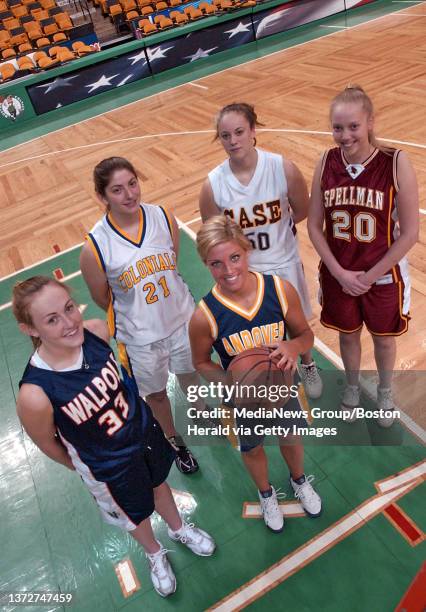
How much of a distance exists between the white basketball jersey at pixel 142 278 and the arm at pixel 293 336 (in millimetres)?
783

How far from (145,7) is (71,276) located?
49.8ft

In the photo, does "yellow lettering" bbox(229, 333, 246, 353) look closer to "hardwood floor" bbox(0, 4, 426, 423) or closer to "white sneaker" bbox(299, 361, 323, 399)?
"white sneaker" bbox(299, 361, 323, 399)

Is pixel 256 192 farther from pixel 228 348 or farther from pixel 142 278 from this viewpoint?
pixel 228 348

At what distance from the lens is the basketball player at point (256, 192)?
253 centimetres

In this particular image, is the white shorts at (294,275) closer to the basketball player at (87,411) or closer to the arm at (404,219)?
the arm at (404,219)

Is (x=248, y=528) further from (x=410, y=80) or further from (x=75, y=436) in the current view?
(x=410, y=80)

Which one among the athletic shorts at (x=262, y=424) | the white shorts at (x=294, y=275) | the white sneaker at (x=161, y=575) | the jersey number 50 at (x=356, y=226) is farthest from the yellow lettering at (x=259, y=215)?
the white sneaker at (x=161, y=575)

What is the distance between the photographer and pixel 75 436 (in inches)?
78.2

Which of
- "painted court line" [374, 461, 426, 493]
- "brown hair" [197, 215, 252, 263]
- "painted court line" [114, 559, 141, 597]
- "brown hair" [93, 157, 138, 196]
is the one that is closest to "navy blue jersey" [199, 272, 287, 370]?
"brown hair" [197, 215, 252, 263]

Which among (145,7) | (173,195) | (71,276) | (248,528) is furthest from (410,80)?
(145,7)

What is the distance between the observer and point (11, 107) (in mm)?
12852

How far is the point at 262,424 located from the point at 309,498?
0.72 m

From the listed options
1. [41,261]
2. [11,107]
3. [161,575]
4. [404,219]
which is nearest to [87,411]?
[161,575]

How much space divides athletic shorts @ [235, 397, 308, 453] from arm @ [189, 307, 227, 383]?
0.82ft
